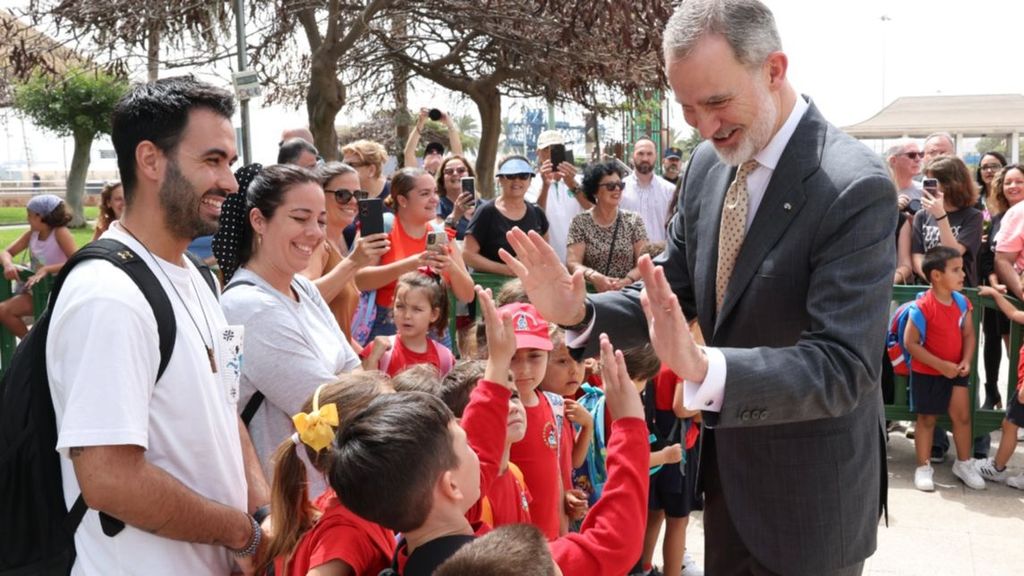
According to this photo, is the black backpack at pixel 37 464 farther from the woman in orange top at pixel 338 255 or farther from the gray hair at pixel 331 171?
the gray hair at pixel 331 171

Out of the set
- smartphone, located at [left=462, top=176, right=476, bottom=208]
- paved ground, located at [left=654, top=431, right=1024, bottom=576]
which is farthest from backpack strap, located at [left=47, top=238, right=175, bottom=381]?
smartphone, located at [left=462, top=176, right=476, bottom=208]

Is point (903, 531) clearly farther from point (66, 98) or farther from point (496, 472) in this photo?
point (66, 98)

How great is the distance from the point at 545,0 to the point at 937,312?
227 inches

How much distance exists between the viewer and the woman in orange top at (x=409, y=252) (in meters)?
5.05

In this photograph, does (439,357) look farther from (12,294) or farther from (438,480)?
(12,294)

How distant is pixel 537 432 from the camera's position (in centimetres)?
351

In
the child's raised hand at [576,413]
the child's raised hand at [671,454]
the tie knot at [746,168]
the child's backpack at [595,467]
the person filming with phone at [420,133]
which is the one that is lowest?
the child's backpack at [595,467]

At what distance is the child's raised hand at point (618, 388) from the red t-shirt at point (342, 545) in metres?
0.66

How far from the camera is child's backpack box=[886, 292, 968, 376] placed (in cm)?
615

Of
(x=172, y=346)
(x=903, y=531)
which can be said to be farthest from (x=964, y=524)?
(x=172, y=346)

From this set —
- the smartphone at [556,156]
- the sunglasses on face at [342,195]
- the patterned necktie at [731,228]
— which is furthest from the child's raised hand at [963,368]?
the patterned necktie at [731,228]

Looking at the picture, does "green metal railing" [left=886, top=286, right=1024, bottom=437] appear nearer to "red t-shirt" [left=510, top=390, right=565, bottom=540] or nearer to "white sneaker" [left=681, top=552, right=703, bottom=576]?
"white sneaker" [left=681, top=552, right=703, bottom=576]

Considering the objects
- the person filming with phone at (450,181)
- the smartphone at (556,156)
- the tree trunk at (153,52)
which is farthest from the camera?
the tree trunk at (153,52)

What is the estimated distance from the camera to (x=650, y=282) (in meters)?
2.01
